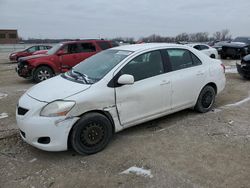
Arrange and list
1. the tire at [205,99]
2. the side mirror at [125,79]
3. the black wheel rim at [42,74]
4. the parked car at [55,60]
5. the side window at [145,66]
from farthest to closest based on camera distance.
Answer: the black wheel rim at [42,74] → the parked car at [55,60] → the tire at [205,99] → the side window at [145,66] → the side mirror at [125,79]

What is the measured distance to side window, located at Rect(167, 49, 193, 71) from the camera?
4.80 meters

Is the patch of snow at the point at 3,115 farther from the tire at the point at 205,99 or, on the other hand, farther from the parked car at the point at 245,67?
the parked car at the point at 245,67

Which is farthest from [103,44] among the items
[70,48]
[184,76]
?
[184,76]

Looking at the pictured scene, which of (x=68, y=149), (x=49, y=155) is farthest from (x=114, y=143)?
(x=49, y=155)

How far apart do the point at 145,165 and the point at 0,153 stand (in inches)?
89.1

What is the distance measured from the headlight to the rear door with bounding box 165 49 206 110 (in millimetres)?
2003

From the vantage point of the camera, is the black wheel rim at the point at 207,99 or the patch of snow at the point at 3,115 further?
the patch of snow at the point at 3,115

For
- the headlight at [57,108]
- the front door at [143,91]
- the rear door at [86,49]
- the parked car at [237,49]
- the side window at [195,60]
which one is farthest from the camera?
the parked car at [237,49]

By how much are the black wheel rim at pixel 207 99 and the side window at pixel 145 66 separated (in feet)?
4.54

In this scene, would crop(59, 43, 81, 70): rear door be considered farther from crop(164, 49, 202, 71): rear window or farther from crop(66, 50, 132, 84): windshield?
crop(164, 49, 202, 71): rear window

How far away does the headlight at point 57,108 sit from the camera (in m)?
3.50

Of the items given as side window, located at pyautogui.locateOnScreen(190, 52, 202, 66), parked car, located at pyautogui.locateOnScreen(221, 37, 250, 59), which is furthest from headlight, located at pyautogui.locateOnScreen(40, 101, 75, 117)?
parked car, located at pyautogui.locateOnScreen(221, 37, 250, 59)

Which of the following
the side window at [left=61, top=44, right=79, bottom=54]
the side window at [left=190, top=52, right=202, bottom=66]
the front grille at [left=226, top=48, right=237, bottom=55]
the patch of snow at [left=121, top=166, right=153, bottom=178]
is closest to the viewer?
the patch of snow at [left=121, top=166, right=153, bottom=178]

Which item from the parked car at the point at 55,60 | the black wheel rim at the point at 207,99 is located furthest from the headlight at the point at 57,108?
the parked car at the point at 55,60
